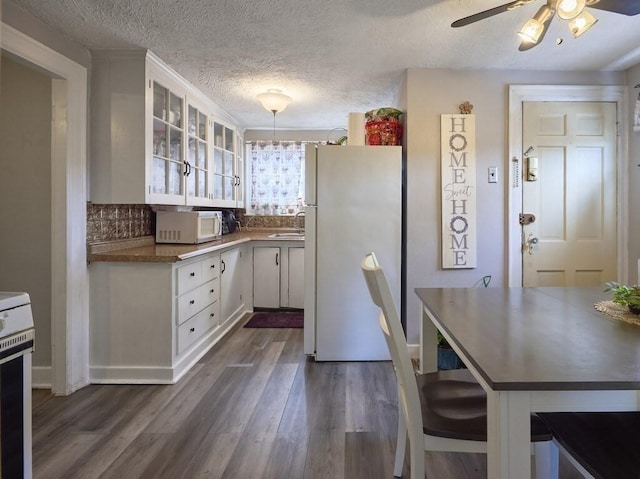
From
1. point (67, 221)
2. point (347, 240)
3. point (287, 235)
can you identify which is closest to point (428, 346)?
point (347, 240)

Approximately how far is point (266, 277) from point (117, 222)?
1830 millimetres

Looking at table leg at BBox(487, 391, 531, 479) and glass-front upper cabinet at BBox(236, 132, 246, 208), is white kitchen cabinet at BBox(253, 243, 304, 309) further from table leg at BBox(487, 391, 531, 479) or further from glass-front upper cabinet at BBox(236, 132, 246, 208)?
table leg at BBox(487, 391, 531, 479)

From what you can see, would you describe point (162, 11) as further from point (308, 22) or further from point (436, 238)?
point (436, 238)

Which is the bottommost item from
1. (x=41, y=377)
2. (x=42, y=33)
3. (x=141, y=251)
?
(x=41, y=377)

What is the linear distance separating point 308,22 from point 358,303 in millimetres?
1904

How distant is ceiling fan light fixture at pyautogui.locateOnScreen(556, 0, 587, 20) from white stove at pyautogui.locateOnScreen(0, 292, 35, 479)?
227cm

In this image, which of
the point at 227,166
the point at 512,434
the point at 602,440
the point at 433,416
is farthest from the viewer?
the point at 227,166

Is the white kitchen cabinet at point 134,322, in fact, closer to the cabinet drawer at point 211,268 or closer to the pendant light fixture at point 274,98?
the cabinet drawer at point 211,268

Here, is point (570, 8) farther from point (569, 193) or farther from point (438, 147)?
point (569, 193)

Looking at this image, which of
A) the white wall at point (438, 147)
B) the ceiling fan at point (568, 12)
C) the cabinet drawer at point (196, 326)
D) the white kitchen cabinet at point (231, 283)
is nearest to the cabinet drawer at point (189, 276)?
the cabinet drawer at point (196, 326)

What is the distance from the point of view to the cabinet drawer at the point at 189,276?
260 cm

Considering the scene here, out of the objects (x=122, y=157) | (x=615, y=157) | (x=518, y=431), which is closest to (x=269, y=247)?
(x=122, y=157)

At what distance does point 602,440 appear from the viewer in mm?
1031

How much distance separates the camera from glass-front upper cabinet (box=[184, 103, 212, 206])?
10.5 feet
